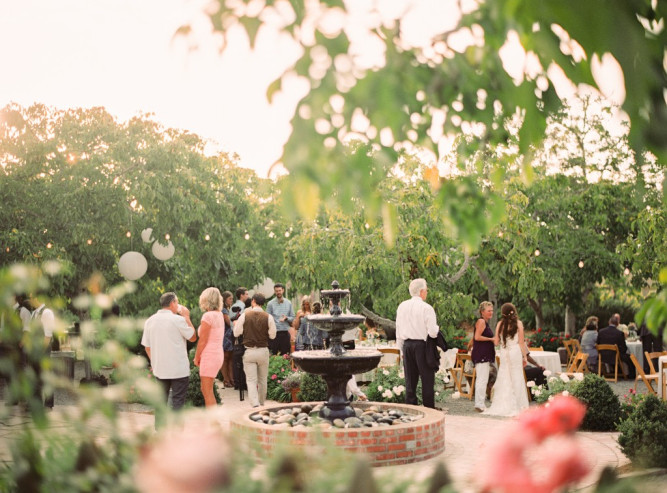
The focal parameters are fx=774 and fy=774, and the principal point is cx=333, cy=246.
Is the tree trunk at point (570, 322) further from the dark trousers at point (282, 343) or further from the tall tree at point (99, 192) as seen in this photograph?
the dark trousers at point (282, 343)

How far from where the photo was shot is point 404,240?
53.8 ft

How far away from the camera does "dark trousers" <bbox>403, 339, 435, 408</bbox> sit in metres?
11.3

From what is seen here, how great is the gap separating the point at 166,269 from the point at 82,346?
15.4 m

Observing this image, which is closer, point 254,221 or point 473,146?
point 473,146

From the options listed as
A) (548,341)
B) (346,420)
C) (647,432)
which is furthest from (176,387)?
(548,341)

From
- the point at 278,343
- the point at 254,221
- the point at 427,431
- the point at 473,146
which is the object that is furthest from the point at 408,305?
the point at 254,221

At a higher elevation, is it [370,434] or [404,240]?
[404,240]

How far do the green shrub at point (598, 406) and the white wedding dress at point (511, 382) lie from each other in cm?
188

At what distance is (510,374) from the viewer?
12.4m

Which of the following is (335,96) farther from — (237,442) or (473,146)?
(473,146)

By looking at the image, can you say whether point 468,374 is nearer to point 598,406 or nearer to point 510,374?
point 510,374

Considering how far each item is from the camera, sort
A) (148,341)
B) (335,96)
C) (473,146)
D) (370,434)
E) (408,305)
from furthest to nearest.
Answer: (408,305) → (148,341) → (370,434) → (473,146) → (335,96)

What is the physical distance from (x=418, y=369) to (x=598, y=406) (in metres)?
2.55

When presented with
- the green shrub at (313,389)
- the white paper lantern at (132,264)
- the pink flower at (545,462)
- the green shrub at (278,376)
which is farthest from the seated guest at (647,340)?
the pink flower at (545,462)
